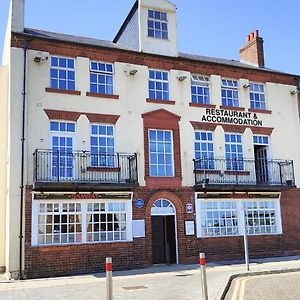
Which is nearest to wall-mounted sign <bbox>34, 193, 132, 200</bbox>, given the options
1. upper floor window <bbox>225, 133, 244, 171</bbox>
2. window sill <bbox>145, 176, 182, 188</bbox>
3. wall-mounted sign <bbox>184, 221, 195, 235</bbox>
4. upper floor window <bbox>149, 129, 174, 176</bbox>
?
window sill <bbox>145, 176, 182, 188</bbox>

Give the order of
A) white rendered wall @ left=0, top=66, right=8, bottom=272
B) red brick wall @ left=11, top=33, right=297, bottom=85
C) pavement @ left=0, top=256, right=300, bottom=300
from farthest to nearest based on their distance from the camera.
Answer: red brick wall @ left=11, top=33, right=297, bottom=85, white rendered wall @ left=0, top=66, right=8, bottom=272, pavement @ left=0, top=256, right=300, bottom=300

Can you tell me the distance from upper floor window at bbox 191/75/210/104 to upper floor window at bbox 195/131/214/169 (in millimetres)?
1549

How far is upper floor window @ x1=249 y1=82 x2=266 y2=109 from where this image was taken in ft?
69.2

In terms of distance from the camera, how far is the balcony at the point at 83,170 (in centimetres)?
1573

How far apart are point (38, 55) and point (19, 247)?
23.7ft

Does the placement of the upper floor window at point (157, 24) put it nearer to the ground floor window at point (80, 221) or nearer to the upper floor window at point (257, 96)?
the upper floor window at point (257, 96)

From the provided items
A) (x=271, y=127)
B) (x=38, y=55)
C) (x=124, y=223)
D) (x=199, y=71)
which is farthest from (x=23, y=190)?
(x=271, y=127)

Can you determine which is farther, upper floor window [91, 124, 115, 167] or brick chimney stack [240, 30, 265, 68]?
brick chimney stack [240, 30, 265, 68]

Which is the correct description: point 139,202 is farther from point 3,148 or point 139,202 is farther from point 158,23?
point 158,23

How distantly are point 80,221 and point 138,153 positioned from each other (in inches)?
144

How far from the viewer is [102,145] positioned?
17.4 m

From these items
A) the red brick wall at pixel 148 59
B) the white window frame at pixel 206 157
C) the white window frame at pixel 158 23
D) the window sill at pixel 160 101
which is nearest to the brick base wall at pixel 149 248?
the white window frame at pixel 206 157

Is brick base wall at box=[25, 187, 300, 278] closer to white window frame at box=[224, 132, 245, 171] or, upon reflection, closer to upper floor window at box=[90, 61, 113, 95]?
white window frame at box=[224, 132, 245, 171]

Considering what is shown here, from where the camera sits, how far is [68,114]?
17.0m
